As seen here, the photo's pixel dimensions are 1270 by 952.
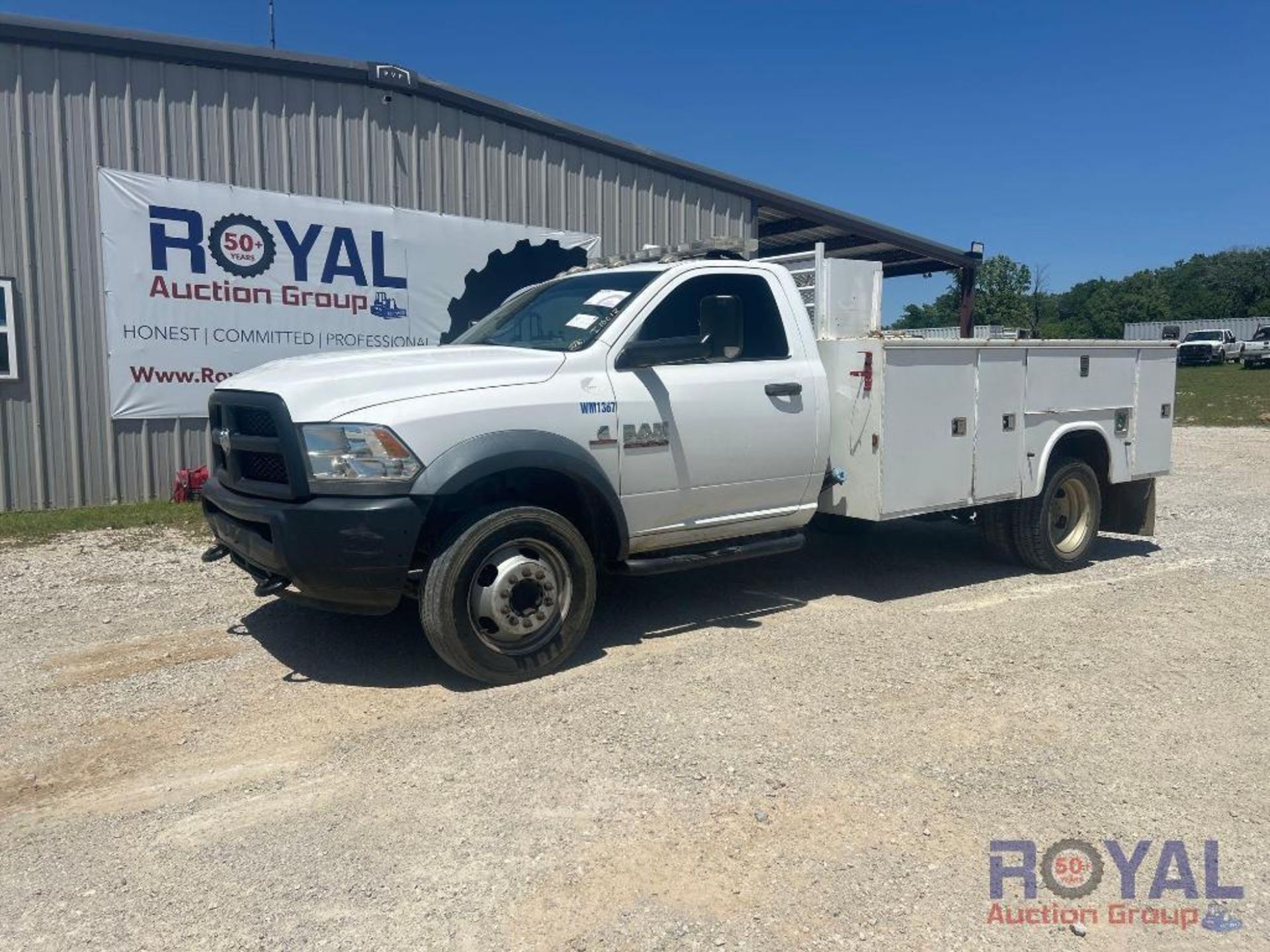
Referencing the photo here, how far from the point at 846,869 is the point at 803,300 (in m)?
4.11

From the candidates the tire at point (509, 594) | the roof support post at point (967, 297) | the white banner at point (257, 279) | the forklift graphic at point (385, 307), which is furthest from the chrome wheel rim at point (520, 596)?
the roof support post at point (967, 297)

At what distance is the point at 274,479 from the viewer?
15.9 ft

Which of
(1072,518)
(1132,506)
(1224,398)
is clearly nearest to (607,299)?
(1072,518)

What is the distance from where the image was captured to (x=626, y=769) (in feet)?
13.0

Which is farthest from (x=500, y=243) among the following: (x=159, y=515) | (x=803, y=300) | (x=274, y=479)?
(x=274, y=479)

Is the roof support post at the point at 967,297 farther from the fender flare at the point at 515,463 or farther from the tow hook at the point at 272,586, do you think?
the tow hook at the point at 272,586

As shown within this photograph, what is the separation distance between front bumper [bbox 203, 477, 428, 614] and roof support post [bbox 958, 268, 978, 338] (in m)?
13.5

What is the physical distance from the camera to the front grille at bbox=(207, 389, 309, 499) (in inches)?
181

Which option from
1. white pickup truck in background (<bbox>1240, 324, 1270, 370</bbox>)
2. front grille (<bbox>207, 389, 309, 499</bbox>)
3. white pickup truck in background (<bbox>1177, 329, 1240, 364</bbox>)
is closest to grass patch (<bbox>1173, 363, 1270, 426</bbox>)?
white pickup truck in background (<bbox>1240, 324, 1270, 370</bbox>)

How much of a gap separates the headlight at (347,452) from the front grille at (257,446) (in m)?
0.06

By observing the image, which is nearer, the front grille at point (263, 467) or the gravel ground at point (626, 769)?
the gravel ground at point (626, 769)

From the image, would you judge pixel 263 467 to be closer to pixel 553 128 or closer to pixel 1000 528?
pixel 1000 528

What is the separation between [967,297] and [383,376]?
15.3 m

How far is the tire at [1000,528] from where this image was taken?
7508 millimetres
